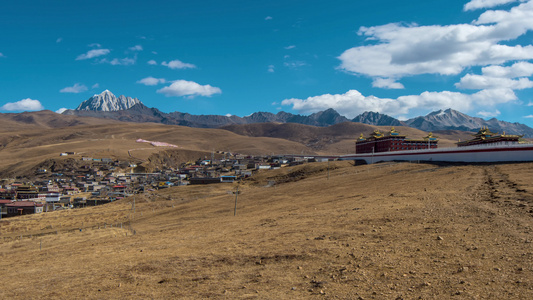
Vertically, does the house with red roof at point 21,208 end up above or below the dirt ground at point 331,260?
below

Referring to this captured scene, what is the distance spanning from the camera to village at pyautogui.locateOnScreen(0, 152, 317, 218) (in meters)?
72.3

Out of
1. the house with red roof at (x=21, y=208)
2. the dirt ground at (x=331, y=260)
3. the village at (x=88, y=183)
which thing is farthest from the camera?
the village at (x=88, y=183)

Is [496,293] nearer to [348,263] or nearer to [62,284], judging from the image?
[348,263]

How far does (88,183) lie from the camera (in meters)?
106

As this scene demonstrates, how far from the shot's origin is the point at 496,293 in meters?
9.06

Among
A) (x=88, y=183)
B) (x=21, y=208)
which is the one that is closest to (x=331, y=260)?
(x=21, y=208)

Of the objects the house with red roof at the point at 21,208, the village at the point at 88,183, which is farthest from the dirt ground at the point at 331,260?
the village at the point at 88,183

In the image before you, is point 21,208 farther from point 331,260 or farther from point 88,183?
point 331,260

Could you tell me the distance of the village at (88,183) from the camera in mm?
72338

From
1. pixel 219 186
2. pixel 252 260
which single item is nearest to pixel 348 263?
pixel 252 260

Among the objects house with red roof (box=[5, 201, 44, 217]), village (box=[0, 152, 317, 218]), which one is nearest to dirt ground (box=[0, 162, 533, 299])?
house with red roof (box=[5, 201, 44, 217])

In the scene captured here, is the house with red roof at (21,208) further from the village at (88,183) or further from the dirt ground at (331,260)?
the dirt ground at (331,260)

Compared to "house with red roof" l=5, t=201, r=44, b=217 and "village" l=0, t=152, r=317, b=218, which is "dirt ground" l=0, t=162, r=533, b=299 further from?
"village" l=0, t=152, r=317, b=218

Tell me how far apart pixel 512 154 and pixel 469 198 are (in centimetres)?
3348
